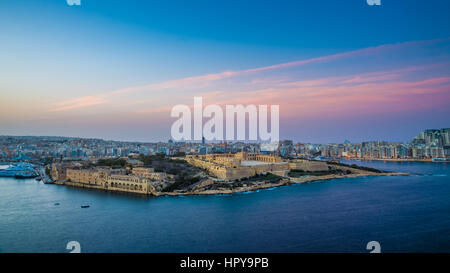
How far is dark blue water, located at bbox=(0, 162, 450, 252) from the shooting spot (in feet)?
11.7

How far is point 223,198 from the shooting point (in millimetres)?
6578

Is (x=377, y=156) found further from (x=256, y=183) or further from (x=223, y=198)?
(x=223, y=198)

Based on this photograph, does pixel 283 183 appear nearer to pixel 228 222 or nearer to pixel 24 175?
pixel 228 222

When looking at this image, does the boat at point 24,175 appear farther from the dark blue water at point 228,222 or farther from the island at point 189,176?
the dark blue water at point 228,222

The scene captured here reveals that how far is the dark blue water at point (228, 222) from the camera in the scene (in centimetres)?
356

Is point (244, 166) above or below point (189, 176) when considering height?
above

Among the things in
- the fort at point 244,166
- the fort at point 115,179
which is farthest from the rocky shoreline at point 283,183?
the fort at point 244,166

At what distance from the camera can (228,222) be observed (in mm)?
4547

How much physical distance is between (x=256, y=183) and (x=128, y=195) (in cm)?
326

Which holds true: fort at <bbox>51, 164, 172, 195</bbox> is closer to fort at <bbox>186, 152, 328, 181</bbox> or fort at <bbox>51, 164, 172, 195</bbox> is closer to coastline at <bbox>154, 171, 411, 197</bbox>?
coastline at <bbox>154, 171, 411, 197</bbox>

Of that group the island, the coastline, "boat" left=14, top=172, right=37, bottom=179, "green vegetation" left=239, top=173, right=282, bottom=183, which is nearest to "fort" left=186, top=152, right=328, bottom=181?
the island

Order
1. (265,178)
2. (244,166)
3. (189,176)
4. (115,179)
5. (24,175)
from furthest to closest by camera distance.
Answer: (24,175) < (244,166) < (265,178) < (189,176) < (115,179)

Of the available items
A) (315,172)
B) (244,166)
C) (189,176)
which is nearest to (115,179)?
(189,176)
